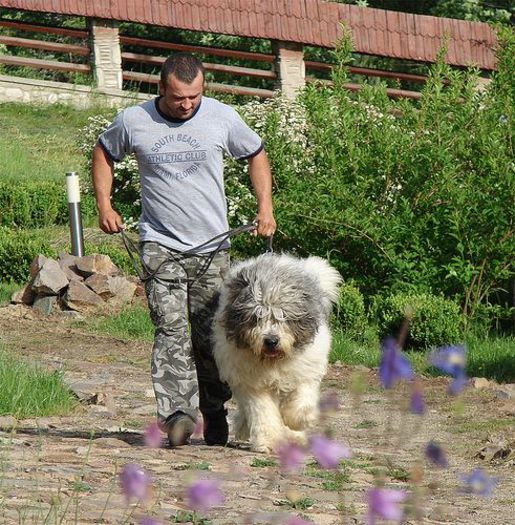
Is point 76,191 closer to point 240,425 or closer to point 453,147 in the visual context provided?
point 453,147

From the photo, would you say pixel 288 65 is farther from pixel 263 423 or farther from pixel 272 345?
pixel 272 345

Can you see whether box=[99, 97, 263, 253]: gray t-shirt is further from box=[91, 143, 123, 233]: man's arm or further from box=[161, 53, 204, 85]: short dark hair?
box=[161, 53, 204, 85]: short dark hair

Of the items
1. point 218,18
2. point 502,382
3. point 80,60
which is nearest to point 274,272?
point 502,382

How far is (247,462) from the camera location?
6.73 meters

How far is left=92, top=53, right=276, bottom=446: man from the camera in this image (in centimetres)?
696

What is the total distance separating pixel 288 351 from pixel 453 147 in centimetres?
728

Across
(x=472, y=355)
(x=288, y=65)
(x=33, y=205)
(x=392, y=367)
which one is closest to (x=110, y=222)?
(x=392, y=367)

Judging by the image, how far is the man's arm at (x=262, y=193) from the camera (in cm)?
710

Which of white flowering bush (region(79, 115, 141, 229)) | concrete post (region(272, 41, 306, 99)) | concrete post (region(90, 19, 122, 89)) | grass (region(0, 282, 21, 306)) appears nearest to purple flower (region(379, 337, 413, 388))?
grass (region(0, 282, 21, 306))

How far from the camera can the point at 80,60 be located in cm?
2941

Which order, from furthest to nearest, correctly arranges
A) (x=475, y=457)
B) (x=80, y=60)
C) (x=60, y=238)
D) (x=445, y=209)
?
(x=80, y=60), (x=60, y=238), (x=445, y=209), (x=475, y=457)

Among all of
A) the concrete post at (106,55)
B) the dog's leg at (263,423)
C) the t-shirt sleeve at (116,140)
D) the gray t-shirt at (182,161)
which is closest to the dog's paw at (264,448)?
the dog's leg at (263,423)

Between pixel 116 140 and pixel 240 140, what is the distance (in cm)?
64

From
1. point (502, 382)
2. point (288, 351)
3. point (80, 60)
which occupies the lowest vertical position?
point (502, 382)
